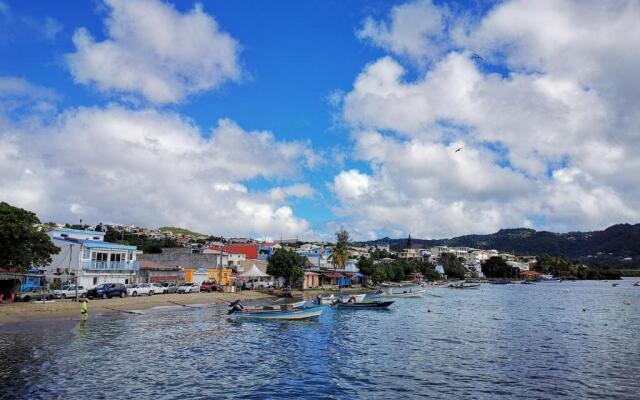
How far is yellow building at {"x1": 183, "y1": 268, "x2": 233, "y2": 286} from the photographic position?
9075cm

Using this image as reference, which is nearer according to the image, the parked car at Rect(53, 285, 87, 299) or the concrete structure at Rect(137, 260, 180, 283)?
the parked car at Rect(53, 285, 87, 299)

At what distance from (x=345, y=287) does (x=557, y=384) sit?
106 m

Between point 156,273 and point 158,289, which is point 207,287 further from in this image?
point 158,289

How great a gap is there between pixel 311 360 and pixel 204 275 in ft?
218

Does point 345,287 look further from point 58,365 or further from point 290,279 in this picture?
point 58,365

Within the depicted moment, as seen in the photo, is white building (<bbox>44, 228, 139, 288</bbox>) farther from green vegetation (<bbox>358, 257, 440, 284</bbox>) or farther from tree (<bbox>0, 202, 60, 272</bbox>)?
green vegetation (<bbox>358, 257, 440, 284</bbox>)

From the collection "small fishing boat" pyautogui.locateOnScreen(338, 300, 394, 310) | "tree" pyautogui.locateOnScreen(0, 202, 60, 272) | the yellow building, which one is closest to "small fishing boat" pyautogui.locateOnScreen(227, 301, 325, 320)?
"small fishing boat" pyautogui.locateOnScreen(338, 300, 394, 310)

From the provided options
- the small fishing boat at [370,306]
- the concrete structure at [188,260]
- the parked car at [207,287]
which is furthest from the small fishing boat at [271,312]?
the concrete structure at [188,260]

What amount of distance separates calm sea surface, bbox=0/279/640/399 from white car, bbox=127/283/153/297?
53.9ft

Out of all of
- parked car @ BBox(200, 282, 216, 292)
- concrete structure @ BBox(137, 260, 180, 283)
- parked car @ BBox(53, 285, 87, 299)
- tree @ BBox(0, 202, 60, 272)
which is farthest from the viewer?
parked car @ BBox(200, 282, 216, 292)

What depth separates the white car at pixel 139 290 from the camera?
6481 cm

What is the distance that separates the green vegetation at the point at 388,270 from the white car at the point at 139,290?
84.8m

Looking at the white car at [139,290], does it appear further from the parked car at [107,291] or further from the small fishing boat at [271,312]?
the small fishing boat at [271,312]

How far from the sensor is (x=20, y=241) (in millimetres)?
47562
